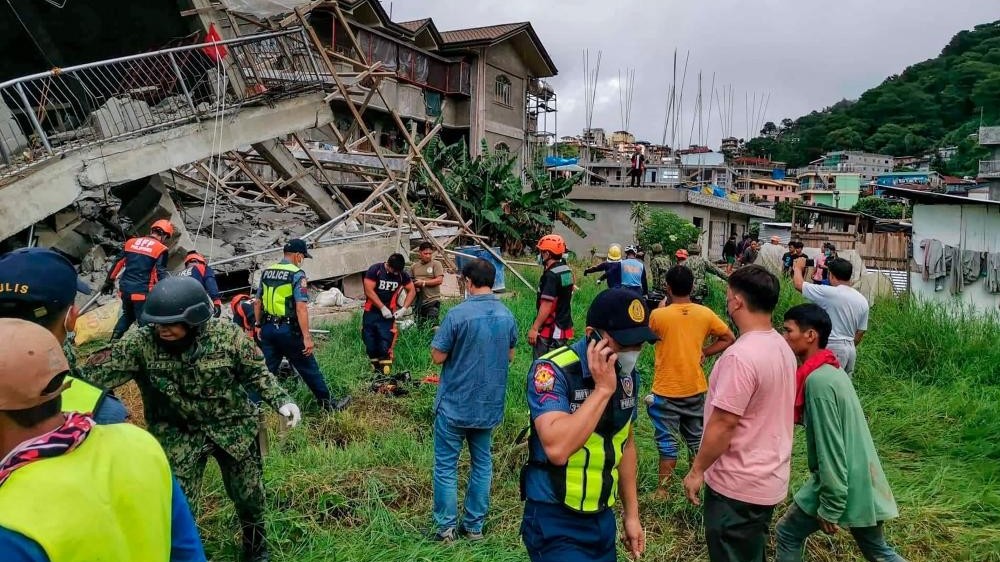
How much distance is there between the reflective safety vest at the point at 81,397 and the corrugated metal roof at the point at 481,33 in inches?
893

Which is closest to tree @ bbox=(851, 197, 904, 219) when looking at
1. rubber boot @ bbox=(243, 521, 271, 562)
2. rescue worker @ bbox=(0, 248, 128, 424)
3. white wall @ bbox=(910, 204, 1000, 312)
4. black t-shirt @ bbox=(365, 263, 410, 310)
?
white wall @ bbox=(910, 204, 1000, 312)

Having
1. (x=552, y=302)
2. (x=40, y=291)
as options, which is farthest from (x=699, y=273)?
(x=40, y=291)

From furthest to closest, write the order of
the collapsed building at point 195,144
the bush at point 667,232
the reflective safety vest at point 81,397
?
the bush at point 667,232
the collapsed building at point 195,144
the reflective safety vest at point 81,397

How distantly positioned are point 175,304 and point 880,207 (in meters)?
38.3

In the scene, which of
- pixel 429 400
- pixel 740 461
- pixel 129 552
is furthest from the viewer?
pixel 429 400

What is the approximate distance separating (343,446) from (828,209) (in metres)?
22.1

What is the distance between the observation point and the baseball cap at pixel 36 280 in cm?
187

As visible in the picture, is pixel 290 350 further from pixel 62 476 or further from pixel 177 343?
pixel 62 476

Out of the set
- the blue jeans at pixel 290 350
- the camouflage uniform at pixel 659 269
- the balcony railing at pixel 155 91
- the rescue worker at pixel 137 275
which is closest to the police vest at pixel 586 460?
the blue jeans at pixel 290 350

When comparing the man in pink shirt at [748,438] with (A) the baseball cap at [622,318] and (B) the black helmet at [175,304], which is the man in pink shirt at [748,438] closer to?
(A) the baseball cap at [622,318]

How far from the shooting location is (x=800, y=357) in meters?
2.98

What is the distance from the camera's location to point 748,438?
2.58 meters

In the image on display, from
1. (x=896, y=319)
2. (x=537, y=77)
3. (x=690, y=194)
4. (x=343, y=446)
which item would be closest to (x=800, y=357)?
(x=343, y=446)

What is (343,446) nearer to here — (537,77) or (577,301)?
(577,301)
